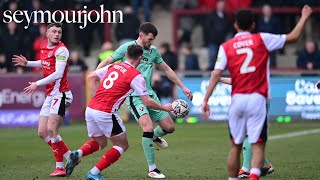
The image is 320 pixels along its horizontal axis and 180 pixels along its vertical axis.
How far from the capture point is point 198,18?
2820 centimetres

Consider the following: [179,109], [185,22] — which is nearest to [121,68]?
[179,109]

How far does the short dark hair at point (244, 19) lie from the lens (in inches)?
424

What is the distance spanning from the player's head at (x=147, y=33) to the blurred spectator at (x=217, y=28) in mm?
12540

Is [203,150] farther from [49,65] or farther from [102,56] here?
[102,56]

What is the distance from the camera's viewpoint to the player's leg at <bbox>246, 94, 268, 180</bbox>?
10797mm

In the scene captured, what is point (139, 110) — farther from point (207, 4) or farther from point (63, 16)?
point (207, 4)

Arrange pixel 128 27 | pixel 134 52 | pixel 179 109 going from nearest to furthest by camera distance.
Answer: pixel 134 52
pixel 179 109
pixel 128 27

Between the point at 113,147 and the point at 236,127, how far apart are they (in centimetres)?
221

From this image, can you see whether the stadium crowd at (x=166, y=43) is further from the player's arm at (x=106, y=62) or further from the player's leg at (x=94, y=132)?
the player's leg at (x=94, y=132)

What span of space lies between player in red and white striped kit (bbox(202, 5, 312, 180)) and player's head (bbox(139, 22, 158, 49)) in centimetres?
272

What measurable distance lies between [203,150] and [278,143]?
6.86 feet

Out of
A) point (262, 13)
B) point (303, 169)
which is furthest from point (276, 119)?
point (303, 169)

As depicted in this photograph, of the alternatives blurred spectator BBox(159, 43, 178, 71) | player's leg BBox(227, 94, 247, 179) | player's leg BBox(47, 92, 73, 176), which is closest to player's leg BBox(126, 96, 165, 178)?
player's leg BBox(47, 92, 73, 176)

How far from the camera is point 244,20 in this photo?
35.5ft
